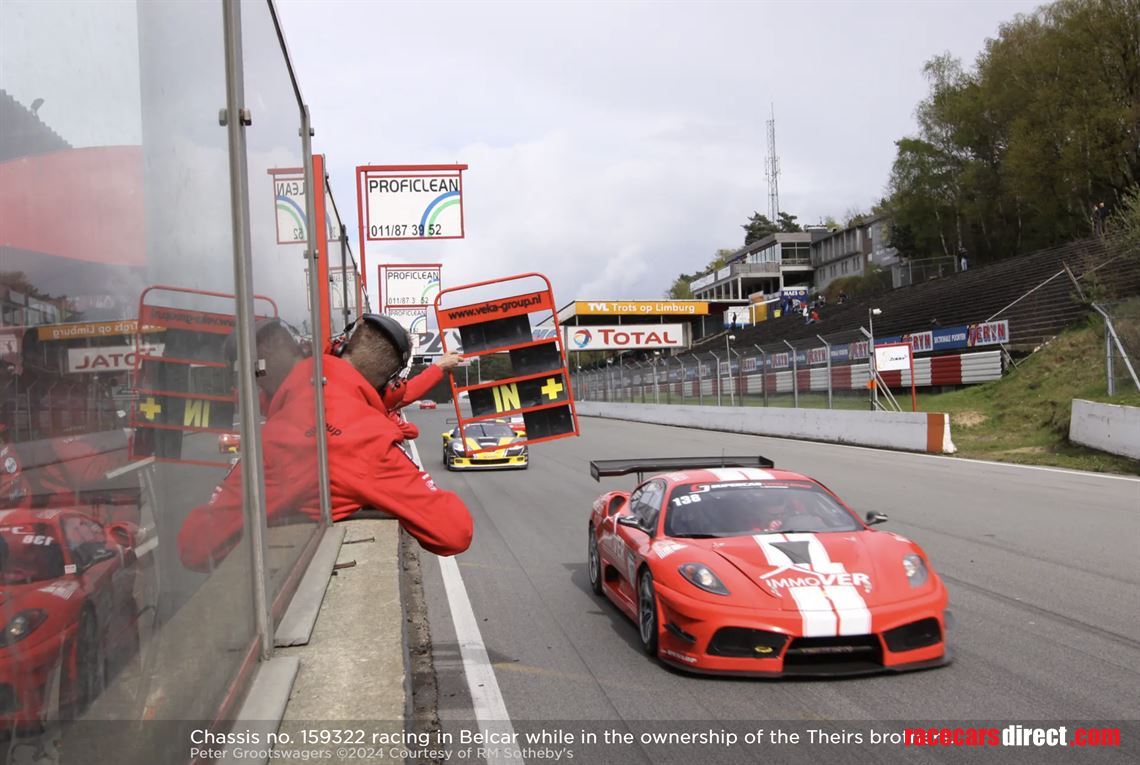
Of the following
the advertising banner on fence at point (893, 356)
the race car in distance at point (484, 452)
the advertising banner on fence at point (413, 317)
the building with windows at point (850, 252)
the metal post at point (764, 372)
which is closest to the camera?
the race car in distance at point (484, 452)

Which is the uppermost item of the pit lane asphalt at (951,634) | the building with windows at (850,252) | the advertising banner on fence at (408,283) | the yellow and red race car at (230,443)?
the building with windows at (850,252)

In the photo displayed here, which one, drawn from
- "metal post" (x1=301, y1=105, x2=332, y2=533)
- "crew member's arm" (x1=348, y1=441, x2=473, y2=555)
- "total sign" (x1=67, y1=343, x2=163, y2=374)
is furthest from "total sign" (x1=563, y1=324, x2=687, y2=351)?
"total sign" (x1=67, y1=343, x2=163, y2=374)

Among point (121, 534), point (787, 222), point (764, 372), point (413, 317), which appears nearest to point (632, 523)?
point (121, 534)

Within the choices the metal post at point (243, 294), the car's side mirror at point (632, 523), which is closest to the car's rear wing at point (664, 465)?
the car's side mirror at point (632, 523)

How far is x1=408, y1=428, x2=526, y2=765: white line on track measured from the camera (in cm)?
433

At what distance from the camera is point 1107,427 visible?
56.3 ft

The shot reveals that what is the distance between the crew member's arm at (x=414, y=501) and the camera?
388cm

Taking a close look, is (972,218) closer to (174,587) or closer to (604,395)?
(604,395)

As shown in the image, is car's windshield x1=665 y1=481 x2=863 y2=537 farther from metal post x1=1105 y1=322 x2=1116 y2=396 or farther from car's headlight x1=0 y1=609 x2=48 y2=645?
metal post x1=1105 y1=322 x2=1116 y2=396

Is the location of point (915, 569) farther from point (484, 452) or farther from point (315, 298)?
point (484, 452)

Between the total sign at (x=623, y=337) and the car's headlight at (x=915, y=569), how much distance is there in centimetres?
7186

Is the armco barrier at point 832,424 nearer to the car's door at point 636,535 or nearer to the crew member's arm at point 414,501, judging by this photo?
the car's door at point 636,535

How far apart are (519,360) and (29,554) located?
175 inches

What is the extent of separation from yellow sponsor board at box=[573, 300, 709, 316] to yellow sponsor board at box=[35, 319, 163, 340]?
3135 inches
